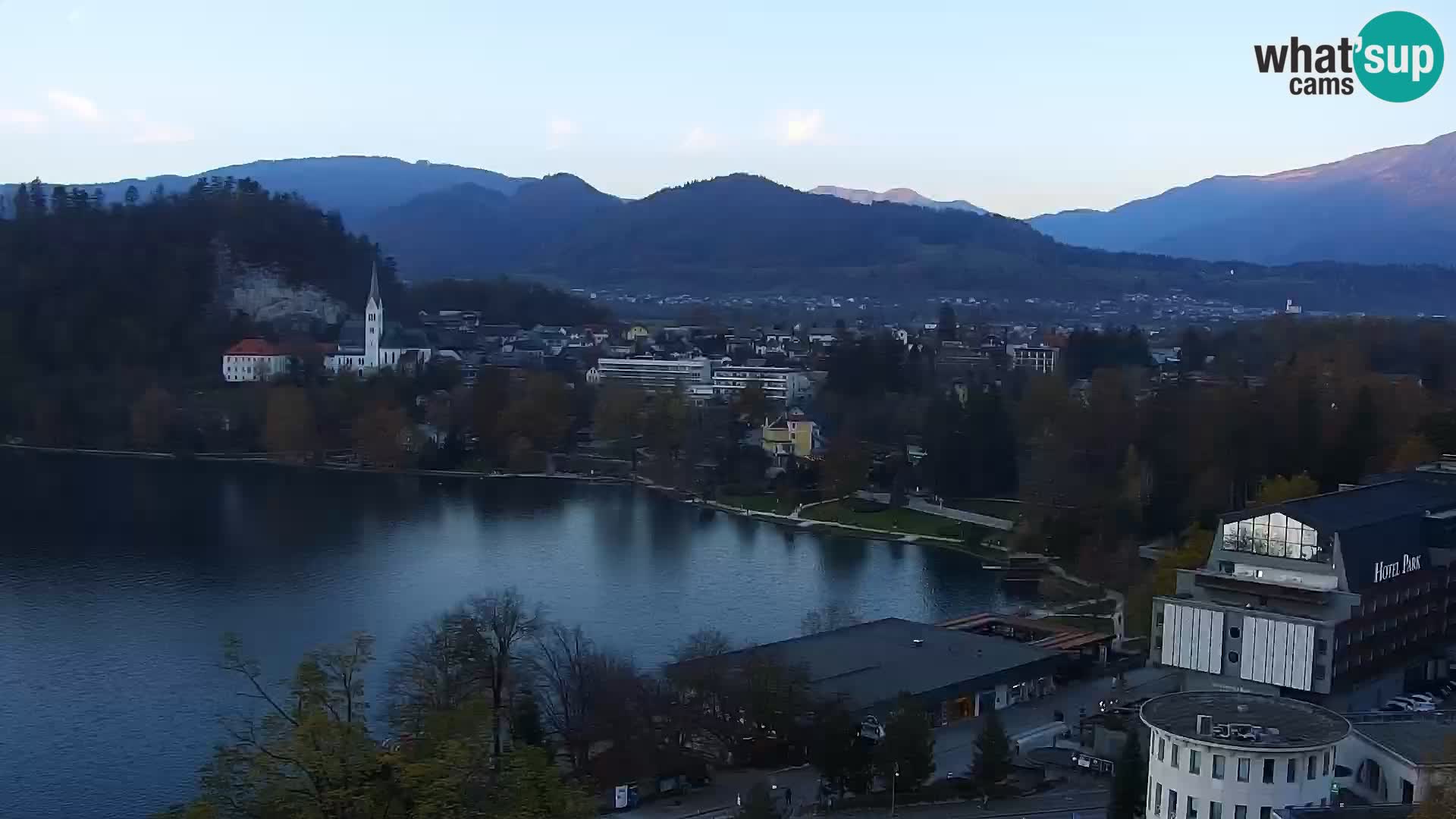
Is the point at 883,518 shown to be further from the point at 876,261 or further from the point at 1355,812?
the point at 876,261

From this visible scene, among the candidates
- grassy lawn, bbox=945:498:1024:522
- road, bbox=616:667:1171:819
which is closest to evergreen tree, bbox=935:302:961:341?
grassy lawn, bbox=945:498:1024:522

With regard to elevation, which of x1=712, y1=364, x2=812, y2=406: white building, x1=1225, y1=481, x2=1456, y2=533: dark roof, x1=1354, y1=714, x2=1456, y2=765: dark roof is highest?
x1=1225, y1=481, x2=1456, y2=533: dark roof

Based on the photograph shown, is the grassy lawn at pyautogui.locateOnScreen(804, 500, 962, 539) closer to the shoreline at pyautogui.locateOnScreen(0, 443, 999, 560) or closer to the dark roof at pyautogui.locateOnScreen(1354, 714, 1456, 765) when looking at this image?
the shoreline at pyautogui.locateOnScreen(0, 443, 999, 560)

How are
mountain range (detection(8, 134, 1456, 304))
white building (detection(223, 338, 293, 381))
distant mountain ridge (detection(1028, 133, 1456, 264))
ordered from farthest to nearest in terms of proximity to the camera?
distant mountain ridge (detection(1028, 133, 1456, 264))
mountain range (detection(8, 134, 1456, 304))
white building (detection(223, 338, 293, 381))

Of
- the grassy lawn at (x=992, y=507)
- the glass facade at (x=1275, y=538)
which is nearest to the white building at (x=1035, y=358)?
the grassy lawn at (x=992, y=507)

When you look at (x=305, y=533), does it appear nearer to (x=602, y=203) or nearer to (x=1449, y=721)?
(x=1449, y=721)

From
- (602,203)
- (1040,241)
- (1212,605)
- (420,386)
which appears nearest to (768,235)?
(1040,241)

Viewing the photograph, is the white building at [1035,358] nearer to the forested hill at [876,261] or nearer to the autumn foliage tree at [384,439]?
the autumn foliage tree at [384,439]
